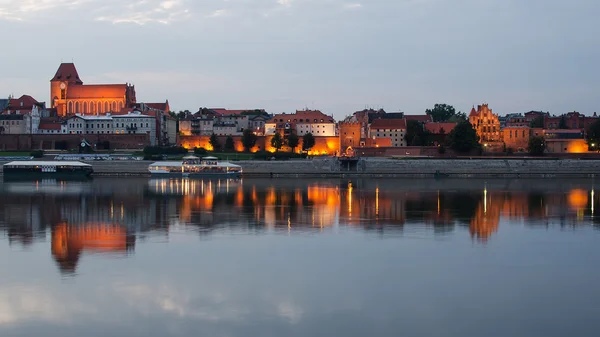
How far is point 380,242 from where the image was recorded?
15.7 m

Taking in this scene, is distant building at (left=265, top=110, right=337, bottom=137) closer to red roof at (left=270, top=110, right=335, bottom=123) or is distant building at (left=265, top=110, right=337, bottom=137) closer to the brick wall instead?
red roof at (left=270, top=110, right=335, bottom=123)

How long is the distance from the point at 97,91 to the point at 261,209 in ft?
159

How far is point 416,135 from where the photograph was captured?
2190 inches

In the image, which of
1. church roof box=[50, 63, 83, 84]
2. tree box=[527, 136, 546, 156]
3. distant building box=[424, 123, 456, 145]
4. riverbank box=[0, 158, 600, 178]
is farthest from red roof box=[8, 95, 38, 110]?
tree box=[527, 136, 546, 156]

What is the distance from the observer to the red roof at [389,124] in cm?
5925

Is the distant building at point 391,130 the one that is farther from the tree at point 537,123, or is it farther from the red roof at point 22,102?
the red roof at point 22,102

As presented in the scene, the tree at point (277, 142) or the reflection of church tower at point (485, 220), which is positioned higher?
the tree at point (277, 142)

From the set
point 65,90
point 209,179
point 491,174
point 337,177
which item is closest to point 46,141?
point 65,90

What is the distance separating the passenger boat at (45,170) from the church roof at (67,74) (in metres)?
30.2

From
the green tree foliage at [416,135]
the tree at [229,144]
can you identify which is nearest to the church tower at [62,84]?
the tree at [229,144]

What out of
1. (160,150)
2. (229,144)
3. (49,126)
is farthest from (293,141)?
(49,126)

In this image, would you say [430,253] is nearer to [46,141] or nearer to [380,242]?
[380,242]

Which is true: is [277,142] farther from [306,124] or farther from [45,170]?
[45,170]

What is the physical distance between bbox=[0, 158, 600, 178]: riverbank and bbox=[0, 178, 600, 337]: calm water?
1639 centimetres
